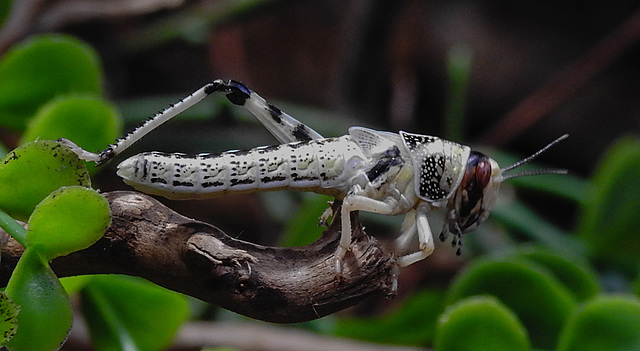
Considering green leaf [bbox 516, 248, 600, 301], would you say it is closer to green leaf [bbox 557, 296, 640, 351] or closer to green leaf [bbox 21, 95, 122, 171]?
green leaf [bbox 557, 296, 640, 351]

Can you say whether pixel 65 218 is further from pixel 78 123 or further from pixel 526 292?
pixel 526 292

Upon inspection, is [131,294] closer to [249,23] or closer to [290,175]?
[290,175]

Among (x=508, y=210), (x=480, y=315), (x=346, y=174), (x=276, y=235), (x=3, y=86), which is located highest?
(x=3, y=86)

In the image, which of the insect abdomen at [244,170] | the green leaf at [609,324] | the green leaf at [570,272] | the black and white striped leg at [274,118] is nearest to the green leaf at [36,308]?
the insect abdomen at [244,170]

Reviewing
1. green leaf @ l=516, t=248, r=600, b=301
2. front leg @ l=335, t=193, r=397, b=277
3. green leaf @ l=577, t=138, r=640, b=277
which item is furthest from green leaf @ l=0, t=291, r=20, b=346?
green leaf @ l=577, t=138, r=640, b=277

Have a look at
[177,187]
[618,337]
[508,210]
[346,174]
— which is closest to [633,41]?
[508,210]

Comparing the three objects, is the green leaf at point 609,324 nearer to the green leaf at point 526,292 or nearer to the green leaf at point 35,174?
the green leaf at point 526,292
